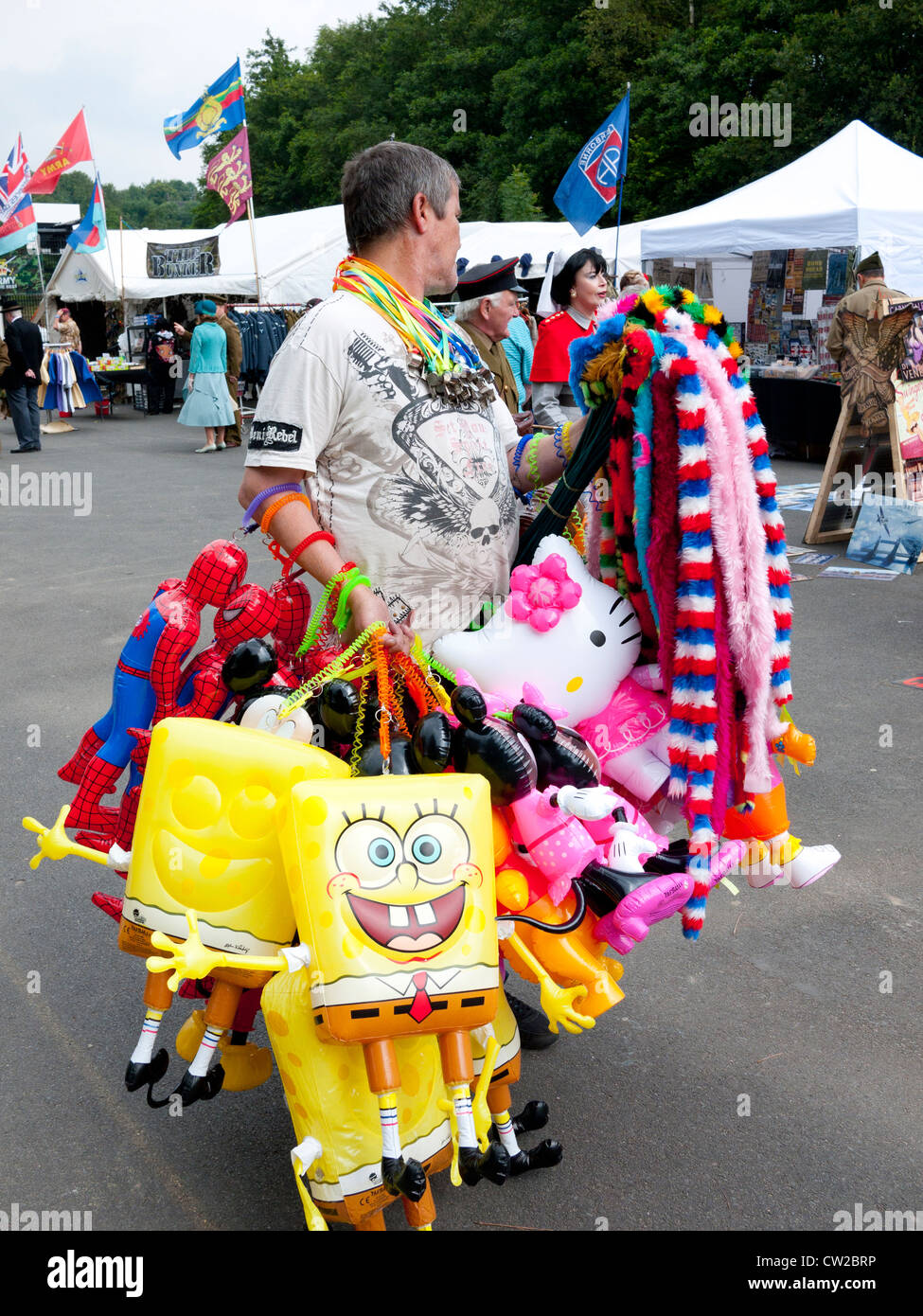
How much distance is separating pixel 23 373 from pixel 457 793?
514 inches

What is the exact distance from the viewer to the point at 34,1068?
274 cm

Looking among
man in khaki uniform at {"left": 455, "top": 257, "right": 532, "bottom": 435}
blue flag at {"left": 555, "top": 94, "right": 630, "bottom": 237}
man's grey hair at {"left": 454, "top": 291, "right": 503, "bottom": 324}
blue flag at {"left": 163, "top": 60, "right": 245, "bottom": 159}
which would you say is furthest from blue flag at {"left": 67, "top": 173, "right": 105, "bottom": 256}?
man in khaki uniform at {"left": 455, "top": 257, "right": 532, "bottom": 435}

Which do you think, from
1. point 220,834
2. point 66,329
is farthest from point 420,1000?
point 66,329

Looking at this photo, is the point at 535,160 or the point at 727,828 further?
the point at 535,160

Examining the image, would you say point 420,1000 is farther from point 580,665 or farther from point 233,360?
point 233,360

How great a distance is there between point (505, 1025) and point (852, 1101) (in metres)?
0.96

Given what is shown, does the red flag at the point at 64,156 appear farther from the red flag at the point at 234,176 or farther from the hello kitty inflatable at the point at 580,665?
the hello kitty inflatable at the point at 580,665

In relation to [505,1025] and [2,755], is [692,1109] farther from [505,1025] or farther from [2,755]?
[2,755]

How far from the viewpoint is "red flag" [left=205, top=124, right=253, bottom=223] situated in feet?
50.3

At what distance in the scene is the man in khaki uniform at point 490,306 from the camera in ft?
17.9

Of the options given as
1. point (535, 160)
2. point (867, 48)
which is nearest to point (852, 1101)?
point (867, 48)

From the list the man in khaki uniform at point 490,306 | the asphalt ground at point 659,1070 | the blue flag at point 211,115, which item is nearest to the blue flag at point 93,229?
the blue flag at point 211,115

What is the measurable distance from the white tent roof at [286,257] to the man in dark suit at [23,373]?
487 cm

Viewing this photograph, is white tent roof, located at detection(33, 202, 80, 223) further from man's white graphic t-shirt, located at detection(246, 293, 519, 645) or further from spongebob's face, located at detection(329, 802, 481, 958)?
spongebob's face, located at detection(329, 802, 481, 958)
